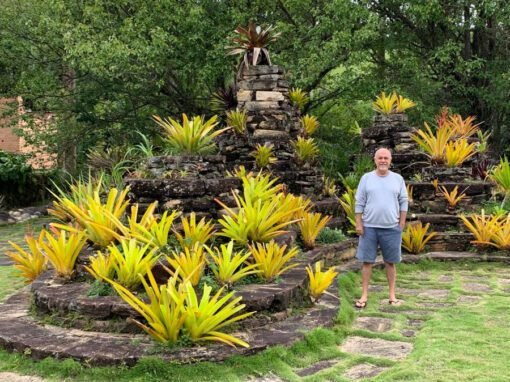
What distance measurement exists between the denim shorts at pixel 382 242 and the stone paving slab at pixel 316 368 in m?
1.74

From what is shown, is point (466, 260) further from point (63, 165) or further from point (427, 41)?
point (63, 165)

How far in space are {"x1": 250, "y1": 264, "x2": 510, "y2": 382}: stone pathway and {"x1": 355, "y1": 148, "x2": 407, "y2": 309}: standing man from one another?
0.47m

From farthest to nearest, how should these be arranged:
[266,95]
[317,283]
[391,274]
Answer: [266,95] < [391,274] < [317,283]

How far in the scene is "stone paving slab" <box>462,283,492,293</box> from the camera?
21.2ft

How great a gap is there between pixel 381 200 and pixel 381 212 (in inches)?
4.8

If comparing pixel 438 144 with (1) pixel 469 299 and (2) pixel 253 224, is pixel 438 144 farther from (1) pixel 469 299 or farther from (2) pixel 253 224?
(2) pixel 253 224

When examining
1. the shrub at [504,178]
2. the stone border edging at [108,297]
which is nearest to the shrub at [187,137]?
the stone border edging at [108,297]

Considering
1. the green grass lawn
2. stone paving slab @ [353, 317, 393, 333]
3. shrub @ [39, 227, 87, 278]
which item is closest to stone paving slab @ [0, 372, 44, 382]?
the green grass lawn

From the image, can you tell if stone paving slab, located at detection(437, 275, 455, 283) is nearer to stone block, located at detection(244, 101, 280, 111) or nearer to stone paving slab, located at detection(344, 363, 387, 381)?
stone paving slab, located at detection(344, 363, 387, 381)

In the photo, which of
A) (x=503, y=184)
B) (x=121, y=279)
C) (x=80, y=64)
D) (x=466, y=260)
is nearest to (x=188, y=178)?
(x=121, y=279)

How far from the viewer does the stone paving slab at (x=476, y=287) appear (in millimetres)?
6477

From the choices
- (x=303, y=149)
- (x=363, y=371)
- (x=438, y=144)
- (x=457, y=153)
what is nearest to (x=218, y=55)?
(x=303, y=149)

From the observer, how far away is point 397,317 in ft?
17.6

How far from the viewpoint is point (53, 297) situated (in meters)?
4.68
